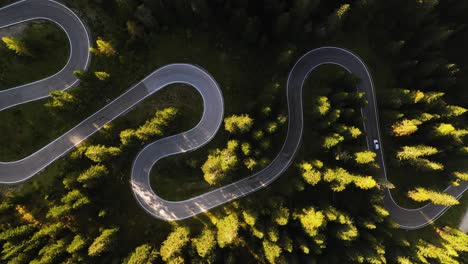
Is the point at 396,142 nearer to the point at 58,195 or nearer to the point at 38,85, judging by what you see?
the point at 58,195

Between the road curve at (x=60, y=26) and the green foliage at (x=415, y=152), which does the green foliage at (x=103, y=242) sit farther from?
the green foliage at (x=415, y=152)

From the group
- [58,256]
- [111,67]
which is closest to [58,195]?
[58,256]

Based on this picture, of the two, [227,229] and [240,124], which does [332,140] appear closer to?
[240,124]

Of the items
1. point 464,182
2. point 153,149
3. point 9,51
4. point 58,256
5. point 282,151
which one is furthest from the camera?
point 464,182

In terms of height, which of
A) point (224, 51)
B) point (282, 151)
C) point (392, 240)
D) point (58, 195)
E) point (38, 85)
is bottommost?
point (392, 240)

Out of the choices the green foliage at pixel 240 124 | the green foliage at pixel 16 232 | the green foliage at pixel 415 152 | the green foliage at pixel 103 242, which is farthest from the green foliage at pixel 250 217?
the green foliage at pixel 16 232

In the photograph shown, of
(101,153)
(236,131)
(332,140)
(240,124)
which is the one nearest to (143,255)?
(101,153)

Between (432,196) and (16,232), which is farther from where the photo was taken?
(432,196)
